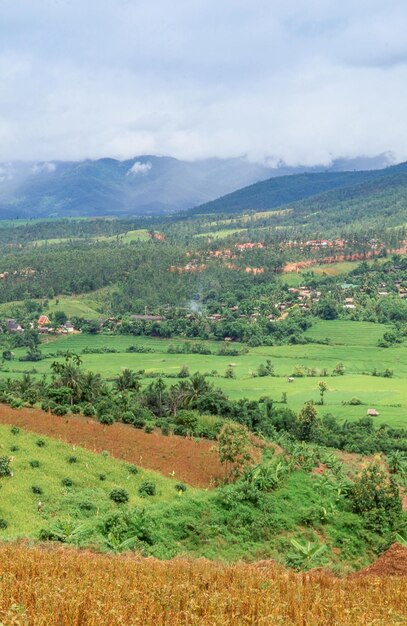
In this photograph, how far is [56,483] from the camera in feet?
120

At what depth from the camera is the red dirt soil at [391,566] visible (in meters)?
23.5

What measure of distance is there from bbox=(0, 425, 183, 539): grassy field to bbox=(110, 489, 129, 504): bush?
417 mm

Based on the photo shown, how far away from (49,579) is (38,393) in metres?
39.9

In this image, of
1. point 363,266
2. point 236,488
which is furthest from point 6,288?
point 236,488

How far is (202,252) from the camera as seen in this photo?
199m

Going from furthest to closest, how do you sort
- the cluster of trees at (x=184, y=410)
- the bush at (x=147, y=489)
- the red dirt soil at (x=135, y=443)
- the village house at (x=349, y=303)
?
the village house at (x=349, y=303), the cluster of trees at (x=184, y=410), the red dirt soil at (x=135, y=443), the bush at (x=147, y=489)

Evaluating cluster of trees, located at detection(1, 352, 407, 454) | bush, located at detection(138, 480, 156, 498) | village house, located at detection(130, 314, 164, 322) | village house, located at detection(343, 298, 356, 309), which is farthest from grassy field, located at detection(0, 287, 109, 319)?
bush, located at detection(138, 480, 156, 498)

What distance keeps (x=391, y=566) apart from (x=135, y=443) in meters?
25.9

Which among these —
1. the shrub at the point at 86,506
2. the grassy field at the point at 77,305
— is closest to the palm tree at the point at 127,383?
the shrub at the point at 86,506

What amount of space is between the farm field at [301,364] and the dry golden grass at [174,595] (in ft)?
178

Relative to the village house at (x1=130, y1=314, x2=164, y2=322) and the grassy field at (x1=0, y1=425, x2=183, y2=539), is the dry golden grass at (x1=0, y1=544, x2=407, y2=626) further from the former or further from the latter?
the village house at (x1=130, y1=314, x2=164, y2=322)

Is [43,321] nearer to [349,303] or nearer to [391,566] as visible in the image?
[349,303]

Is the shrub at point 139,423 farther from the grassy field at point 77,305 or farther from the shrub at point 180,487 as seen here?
the grassy field at point 77,305

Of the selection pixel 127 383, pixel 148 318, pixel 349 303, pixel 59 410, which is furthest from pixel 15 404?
pixel 349 303
